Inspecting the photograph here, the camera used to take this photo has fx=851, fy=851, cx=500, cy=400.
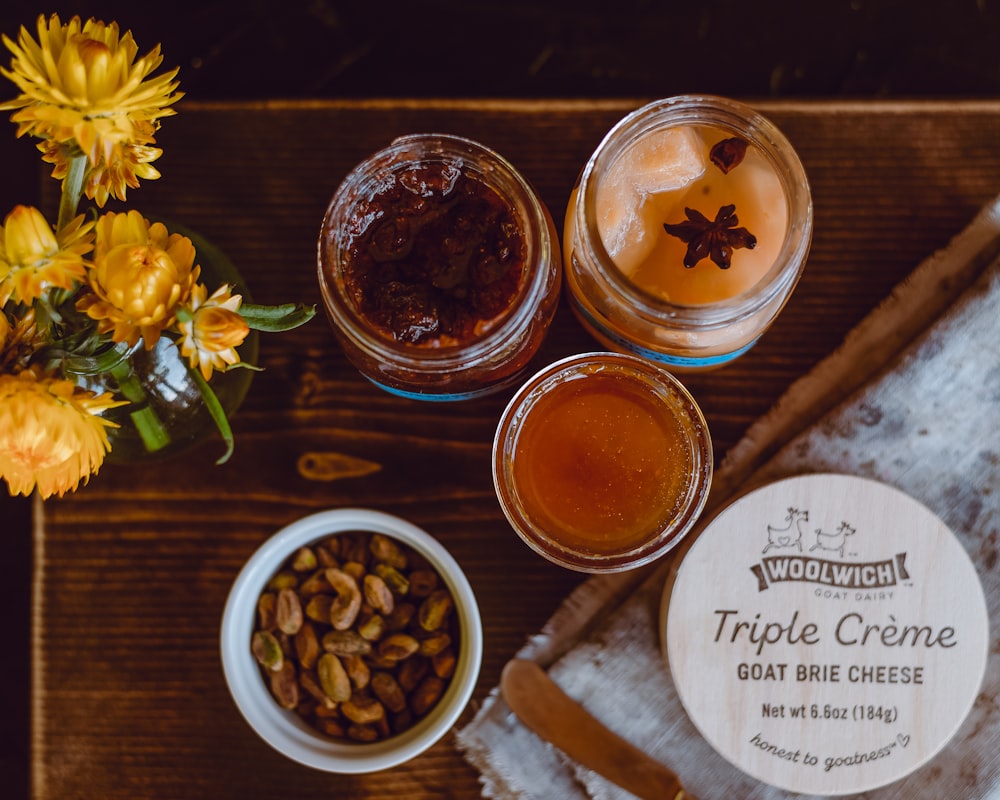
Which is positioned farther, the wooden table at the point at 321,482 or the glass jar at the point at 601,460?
the wooden table at the point at 321,482

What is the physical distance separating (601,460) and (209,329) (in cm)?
43

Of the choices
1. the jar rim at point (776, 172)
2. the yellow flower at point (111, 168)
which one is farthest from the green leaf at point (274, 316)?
the jar rim at point (776, 172)

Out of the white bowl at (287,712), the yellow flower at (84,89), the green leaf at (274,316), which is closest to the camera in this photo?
the yellow flower at (84,89)

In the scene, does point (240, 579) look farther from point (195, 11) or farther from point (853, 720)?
point (195, 11)

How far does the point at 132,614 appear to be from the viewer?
3.20 ft

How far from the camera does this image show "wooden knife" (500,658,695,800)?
905 millimetres

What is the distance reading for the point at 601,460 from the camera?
2.82 ft

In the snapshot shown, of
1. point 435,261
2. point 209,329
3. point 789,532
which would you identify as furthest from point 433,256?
point 789,532

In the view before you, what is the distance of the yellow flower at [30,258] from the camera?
54 centimetres

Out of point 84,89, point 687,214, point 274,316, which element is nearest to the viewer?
point 84,89

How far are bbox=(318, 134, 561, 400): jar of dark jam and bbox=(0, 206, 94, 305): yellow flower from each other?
239mm

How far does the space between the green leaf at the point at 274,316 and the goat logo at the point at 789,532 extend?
52 cm

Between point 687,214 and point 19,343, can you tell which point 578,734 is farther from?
point 19,343

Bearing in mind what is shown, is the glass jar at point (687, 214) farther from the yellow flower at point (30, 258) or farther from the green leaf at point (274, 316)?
the yellow flower at point (30, 258)
